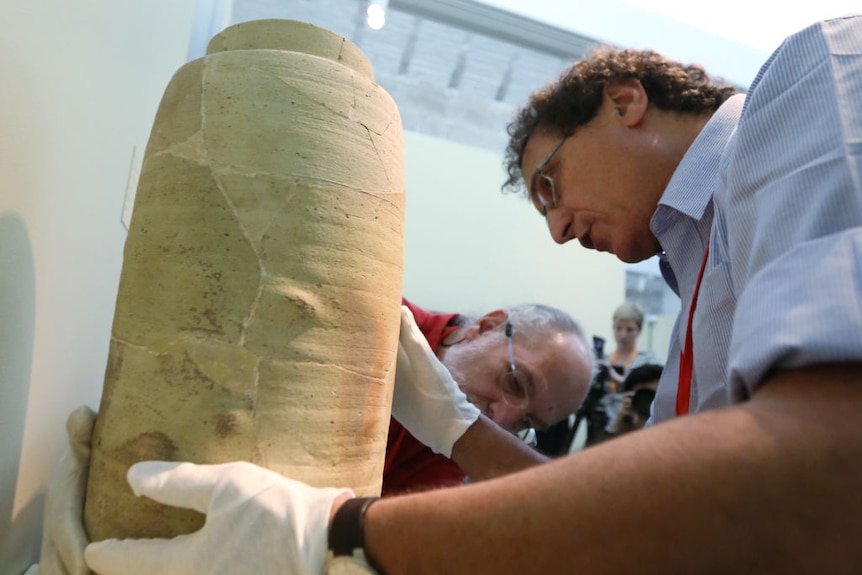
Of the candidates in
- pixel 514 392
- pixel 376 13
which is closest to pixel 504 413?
pixel 514 392

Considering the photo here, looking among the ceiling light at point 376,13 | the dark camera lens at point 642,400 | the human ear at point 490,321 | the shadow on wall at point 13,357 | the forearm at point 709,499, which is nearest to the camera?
the forearm at point 709,499

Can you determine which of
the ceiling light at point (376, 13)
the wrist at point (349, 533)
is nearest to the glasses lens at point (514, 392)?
the wrist at point (349, 533)

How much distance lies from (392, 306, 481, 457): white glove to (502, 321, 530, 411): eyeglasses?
56cm

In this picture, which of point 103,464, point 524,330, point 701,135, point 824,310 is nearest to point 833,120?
point 824,310

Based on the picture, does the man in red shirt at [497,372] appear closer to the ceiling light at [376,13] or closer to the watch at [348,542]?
the watch at [348,542]

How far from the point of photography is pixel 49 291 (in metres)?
1.05

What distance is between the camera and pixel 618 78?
4.93ft

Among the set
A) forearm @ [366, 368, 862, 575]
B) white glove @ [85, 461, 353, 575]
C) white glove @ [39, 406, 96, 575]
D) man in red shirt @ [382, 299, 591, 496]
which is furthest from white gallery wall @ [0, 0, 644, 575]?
man in red shirt @ [382, 299, 591, 496]

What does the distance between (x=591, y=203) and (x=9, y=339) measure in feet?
4.03

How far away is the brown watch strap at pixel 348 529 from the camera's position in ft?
2.20

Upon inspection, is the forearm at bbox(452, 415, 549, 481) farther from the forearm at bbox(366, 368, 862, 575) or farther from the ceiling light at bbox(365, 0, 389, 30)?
the ceiling light at bbox(365, 0, 389, 30)

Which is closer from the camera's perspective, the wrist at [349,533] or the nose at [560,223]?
the wrist at [349,533]

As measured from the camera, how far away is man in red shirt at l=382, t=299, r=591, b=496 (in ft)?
6.40

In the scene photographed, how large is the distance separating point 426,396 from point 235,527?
67 cm
